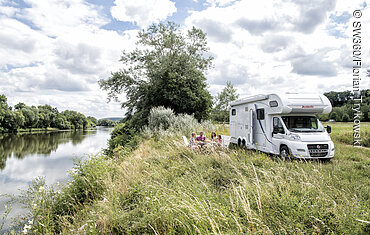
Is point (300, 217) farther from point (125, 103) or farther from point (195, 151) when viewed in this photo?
point (125, 103)

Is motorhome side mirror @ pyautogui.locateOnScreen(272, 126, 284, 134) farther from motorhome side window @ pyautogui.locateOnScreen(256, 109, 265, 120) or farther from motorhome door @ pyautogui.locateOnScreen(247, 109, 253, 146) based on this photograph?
motorhome door @ pyautogui.locateOnScreen(247, 109, 253, 146)

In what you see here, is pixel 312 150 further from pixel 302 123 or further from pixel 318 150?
pixel 302 123

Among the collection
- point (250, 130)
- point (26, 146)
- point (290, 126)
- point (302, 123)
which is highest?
point (302, 123)

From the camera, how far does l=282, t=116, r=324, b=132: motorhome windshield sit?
384 inches

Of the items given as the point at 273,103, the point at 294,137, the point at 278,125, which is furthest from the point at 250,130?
the point at 294,137

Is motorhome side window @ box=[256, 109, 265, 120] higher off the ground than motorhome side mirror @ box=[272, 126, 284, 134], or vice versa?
motorhome side window @ box=[256, 109, 265, 120]

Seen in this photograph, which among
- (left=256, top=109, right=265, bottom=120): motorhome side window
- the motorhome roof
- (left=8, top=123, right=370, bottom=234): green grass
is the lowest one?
(left=8, top=123, right=370, bottom=234): green grass

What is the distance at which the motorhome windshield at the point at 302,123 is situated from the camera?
976 centimetres

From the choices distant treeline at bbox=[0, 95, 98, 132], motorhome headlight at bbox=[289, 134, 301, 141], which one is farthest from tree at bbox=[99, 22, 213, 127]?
distant treeline at bbox=[0, 95, 98, 132]

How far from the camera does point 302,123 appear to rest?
989 cm

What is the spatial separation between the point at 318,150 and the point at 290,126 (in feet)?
4.71

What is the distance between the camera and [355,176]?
6.13m

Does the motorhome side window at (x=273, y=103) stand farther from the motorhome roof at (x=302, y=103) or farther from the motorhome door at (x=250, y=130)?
the motorhome door at (x=250, y=130)

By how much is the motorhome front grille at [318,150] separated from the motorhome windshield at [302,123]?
896 mm
